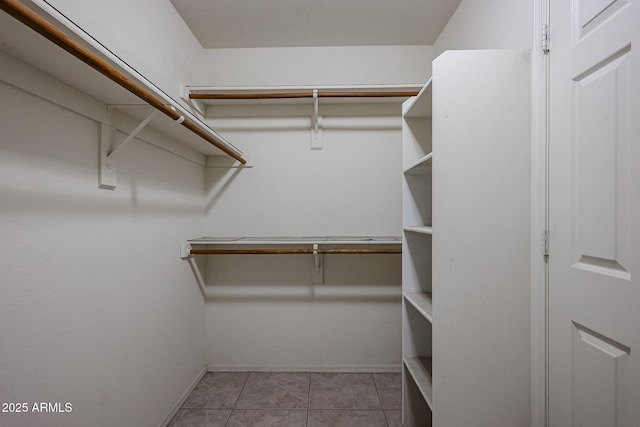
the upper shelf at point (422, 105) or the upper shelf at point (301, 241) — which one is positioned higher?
the upper shelf at point (422, 105)

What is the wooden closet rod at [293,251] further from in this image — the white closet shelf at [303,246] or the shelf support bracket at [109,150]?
the shelf support bracket at [109,150]

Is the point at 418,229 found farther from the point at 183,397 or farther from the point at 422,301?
the point at 183,397

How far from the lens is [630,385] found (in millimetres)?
729

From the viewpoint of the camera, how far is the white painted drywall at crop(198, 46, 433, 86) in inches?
80.4

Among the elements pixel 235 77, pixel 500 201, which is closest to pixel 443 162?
pixel 500 201

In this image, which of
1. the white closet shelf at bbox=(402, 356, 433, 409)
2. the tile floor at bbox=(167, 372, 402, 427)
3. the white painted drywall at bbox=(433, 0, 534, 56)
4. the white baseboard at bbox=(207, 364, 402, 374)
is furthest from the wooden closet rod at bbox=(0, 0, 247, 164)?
the white baseboard at bbox=(207, 364, 402, 374)

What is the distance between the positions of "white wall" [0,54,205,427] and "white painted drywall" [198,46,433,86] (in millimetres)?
972

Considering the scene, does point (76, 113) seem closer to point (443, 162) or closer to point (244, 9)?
point (244, 9)

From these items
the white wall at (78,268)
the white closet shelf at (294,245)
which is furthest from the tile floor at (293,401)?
the white closet shelf at (294,245)

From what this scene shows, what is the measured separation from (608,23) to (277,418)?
217 centimetres

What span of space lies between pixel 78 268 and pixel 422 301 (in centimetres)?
146

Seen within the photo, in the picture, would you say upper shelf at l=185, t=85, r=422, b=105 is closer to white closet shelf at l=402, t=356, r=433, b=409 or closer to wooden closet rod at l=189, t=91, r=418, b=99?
wooden closet rod at l=189, t=91, r=418, b=99

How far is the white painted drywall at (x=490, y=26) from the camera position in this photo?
112 centimetres

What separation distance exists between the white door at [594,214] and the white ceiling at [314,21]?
98 cm
